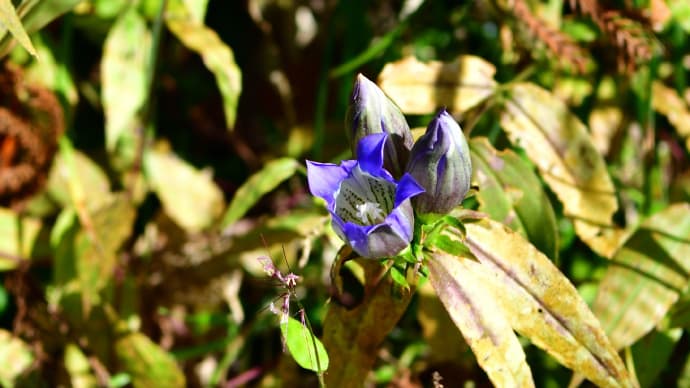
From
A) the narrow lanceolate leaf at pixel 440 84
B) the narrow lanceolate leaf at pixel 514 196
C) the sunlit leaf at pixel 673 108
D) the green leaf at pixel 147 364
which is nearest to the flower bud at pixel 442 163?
the narrow lanceolate leaf at pixel 514 196

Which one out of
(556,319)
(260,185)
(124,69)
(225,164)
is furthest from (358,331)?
(225,164)

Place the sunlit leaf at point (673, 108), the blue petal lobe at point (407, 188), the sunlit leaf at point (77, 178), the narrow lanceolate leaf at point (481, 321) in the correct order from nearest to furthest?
the blue petal lobe at point (407, 188)
the narrow lanceolate leaf at point (481, 321)
the sunlit leaf at point (673, 108)
the sunlit leaf at point (77, 178)

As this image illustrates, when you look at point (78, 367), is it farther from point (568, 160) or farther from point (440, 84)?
point (568, 160)

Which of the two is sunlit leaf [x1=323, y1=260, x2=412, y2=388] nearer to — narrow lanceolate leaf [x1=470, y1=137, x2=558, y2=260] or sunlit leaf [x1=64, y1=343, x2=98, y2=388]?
narrow lanceolate leaf [x1=470, y1=137, x2=558, y2=260]

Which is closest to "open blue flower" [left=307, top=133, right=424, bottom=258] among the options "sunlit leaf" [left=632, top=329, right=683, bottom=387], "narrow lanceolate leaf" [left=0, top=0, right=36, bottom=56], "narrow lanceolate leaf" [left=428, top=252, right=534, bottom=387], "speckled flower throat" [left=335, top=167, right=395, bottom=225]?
"speckled flower throat" [left=335, top=167, right=395, bottom=225]

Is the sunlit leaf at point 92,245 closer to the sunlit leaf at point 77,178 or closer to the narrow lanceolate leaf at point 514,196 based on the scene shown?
A: the sunlit leaf at point 77,178
